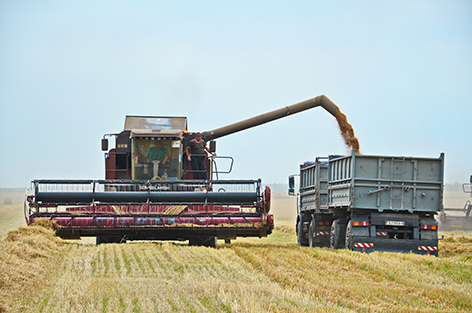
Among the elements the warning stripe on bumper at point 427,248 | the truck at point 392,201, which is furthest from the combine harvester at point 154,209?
the warning stripe on bumper at point 427,248

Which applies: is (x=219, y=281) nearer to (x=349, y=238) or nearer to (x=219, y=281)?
(x=219, y=281)

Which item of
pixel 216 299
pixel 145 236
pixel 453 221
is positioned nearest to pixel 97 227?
pixel 145 236

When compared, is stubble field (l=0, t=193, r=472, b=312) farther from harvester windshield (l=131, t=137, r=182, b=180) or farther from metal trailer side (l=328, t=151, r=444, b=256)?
harvester windshield (l=131, t=137, r=182, b=180)

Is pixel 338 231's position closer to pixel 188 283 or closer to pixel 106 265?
pixel 106 265

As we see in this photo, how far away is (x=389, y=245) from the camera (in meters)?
14.8

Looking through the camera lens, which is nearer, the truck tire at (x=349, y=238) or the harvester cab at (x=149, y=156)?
the truck tire at (x=349, y=238)

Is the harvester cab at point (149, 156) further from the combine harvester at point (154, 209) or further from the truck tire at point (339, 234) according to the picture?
the truck tire at point (339, 234)

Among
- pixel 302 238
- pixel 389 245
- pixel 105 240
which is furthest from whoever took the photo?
pixel 302 238

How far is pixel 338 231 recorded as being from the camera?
16125 millimetres

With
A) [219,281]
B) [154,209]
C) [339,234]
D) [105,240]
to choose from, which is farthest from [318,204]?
[219,281]

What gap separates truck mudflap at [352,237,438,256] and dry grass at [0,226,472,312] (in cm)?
87

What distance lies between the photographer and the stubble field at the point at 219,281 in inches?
295

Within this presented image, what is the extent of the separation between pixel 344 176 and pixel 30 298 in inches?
371

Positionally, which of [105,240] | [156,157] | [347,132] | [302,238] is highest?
[347,132]
